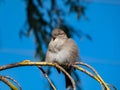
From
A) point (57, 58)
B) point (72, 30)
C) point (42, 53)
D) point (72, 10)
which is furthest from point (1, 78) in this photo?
point (72, 10)

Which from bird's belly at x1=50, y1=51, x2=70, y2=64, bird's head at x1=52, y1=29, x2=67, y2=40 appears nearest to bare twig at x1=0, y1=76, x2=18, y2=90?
bird's belly at x1=50, y1=51, x2=70, y2=64

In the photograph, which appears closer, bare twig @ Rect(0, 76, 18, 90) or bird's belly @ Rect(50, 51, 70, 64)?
bare twig @ Rect(0, 76, 18, 90)

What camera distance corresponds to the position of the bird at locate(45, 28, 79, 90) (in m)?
1.94

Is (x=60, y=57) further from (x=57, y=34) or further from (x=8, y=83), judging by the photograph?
(x=8, y=83)

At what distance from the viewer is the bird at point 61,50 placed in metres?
1.94

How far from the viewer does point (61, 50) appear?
6.53ft

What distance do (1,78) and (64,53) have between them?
1190 mm

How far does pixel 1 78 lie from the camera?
814mm

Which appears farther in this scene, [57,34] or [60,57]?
[57,34]

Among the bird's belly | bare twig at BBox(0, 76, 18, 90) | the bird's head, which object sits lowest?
bare twig at BBox(0, 76, 18, 90)

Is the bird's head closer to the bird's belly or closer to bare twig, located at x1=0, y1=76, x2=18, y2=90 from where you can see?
the bird's belly

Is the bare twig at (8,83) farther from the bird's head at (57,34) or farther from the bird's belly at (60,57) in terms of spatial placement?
the bird's head at (57,34)

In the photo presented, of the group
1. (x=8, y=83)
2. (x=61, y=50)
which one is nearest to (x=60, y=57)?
(x=61, y=50)

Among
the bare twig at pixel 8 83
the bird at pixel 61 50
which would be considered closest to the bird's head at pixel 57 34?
the bird at pixel 61 50
